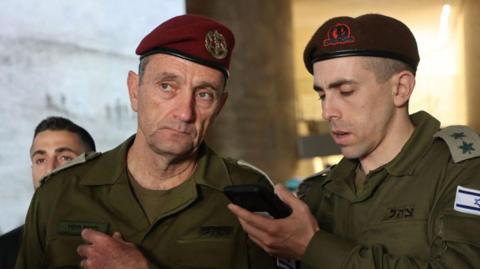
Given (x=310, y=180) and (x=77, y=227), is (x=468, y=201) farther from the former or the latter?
(x=77, y=227)

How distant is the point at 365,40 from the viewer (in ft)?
3.95

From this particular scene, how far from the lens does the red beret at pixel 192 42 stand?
1.26 metres

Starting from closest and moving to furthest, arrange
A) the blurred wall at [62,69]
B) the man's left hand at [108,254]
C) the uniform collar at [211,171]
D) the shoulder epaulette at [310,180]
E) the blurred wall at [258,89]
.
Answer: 1. the man's left hand at [108,254]
2. the uniform collar at [211,171]
3. the shoulder epaulette at [310,180]
4. the blurred wall at [62,69]
5. the blurred wall at [258,89]

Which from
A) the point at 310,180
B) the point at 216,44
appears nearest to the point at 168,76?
the point at 216,44

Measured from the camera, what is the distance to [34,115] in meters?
2.25

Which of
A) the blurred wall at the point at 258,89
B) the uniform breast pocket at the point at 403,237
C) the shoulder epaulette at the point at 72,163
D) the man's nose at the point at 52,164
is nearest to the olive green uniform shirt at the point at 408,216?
the uniform breast pocket at the point at 403,237

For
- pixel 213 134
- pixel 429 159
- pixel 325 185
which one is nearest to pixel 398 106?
pixel 429 159

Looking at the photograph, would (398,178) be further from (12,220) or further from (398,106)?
(12,220)

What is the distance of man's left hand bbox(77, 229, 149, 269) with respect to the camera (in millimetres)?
1133

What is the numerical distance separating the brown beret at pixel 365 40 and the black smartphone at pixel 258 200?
1.16ft

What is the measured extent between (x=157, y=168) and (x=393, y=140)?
20.9 inches

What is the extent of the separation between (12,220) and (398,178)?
150 centimetres

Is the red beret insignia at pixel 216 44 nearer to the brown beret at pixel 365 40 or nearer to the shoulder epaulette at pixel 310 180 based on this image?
the brown beret at pixel 365 40

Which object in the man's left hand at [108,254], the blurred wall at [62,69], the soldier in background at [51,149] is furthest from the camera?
the blurred wall at [62,69]
